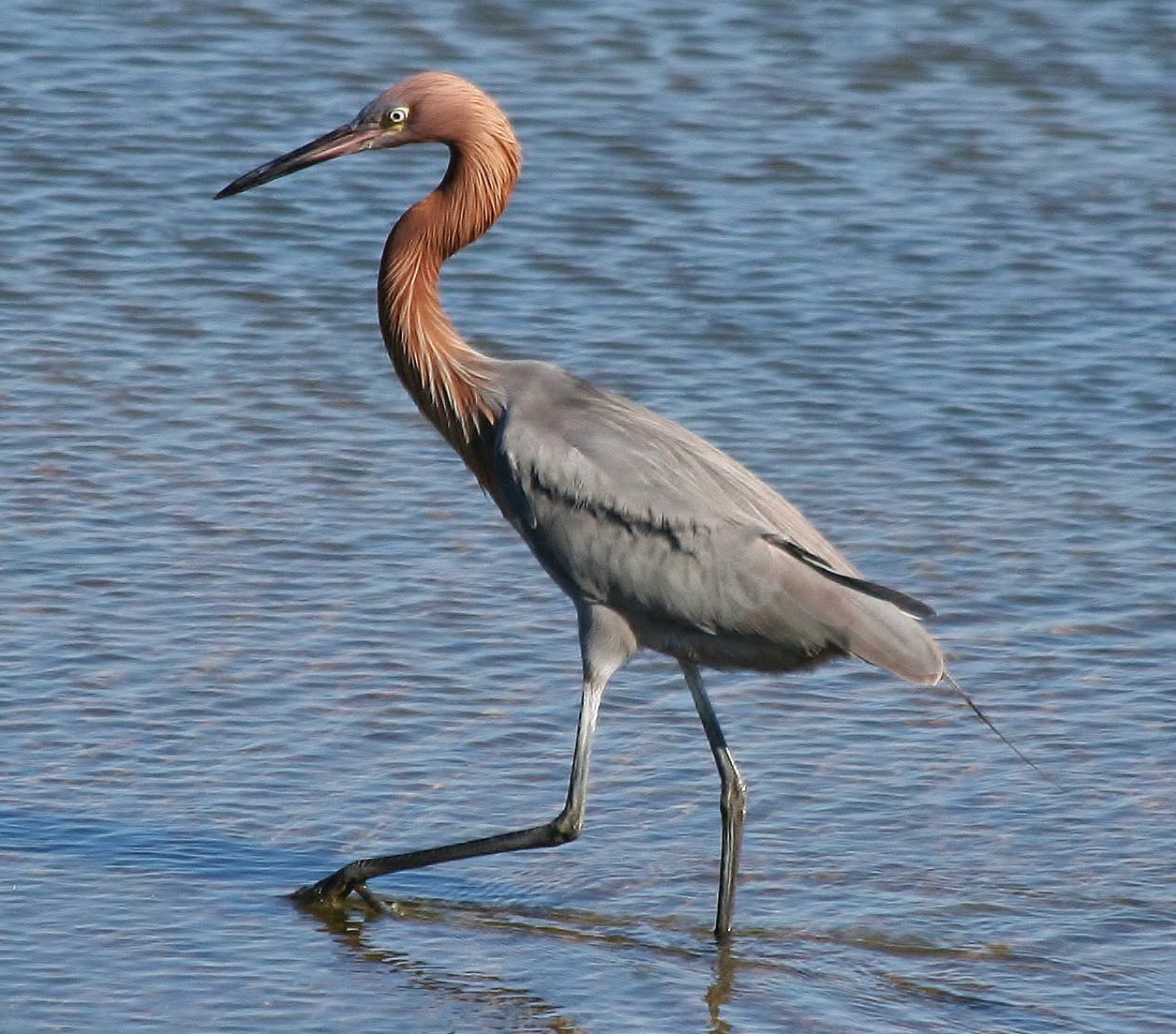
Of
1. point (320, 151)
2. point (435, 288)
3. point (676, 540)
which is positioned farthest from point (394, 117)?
point (676, 540)

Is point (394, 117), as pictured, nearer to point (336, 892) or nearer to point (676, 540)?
point (676, 540)

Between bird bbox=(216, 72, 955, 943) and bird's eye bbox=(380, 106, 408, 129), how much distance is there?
7 centimetres

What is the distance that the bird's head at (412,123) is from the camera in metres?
6.31

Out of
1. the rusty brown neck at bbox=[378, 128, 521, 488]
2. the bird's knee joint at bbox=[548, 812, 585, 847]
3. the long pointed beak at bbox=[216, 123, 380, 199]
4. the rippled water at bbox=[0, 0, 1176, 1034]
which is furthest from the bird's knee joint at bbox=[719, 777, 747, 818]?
the long pointed beak at bbox=[216, 123, 380, 199]

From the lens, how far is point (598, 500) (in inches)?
233

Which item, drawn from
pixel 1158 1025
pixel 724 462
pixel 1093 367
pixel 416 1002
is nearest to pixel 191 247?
pixel 1093 367

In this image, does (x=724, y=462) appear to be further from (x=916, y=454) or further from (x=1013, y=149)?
(x=1013, y=149)

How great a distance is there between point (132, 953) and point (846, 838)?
1.85 meters

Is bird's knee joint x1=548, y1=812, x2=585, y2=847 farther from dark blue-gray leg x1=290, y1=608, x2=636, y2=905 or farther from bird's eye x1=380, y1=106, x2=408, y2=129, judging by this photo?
bird's eye x1=380, y1=106, x2=408, y2=129

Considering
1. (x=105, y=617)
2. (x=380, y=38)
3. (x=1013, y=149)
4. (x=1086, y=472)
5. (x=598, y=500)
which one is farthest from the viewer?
(x=380, y=38)

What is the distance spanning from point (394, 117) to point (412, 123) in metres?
0.05

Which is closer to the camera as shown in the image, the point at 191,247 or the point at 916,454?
the point at 916,454

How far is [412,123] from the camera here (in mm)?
6359

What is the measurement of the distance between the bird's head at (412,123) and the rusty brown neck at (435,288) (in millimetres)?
44
